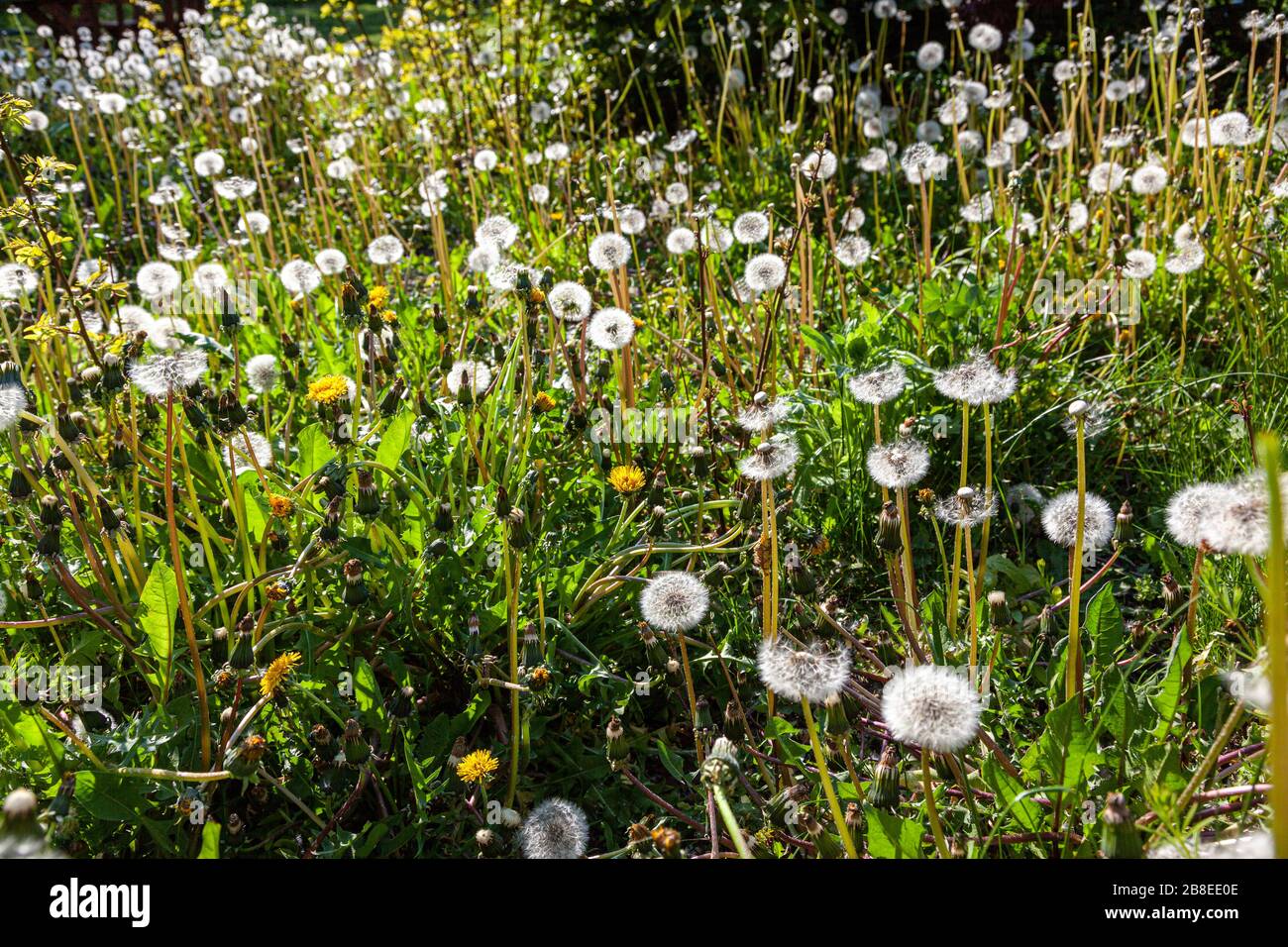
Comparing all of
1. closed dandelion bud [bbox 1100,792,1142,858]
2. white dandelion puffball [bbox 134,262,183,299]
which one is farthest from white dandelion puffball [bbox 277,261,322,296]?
closed dandelion bud [bbox 1100,792,1142,858]

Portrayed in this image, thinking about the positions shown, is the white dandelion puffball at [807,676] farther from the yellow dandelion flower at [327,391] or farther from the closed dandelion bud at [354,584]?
the yellow dandelion flower at [327,391]

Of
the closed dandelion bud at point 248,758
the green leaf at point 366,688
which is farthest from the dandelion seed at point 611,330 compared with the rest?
the closed dandelion bud at point 248,758

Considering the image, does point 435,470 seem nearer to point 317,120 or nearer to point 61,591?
point 61,591

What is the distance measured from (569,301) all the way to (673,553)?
0.65 metres

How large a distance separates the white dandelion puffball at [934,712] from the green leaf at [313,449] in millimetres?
1363

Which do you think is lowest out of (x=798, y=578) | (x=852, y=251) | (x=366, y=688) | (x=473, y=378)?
(x=366, y=688)

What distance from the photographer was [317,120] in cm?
500

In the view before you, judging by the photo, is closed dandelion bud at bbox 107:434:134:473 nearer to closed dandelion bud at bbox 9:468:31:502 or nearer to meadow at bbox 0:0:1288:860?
meadow at bbox 0:0:1288:860

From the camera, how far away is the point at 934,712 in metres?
1.08

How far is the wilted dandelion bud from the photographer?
1.45 m

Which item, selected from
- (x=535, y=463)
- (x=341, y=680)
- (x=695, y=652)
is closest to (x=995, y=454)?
(x=695, y=652)

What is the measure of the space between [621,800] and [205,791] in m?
0.66

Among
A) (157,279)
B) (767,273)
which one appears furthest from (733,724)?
(157,279)

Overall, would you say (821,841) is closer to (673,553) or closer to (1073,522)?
(1073,522)
